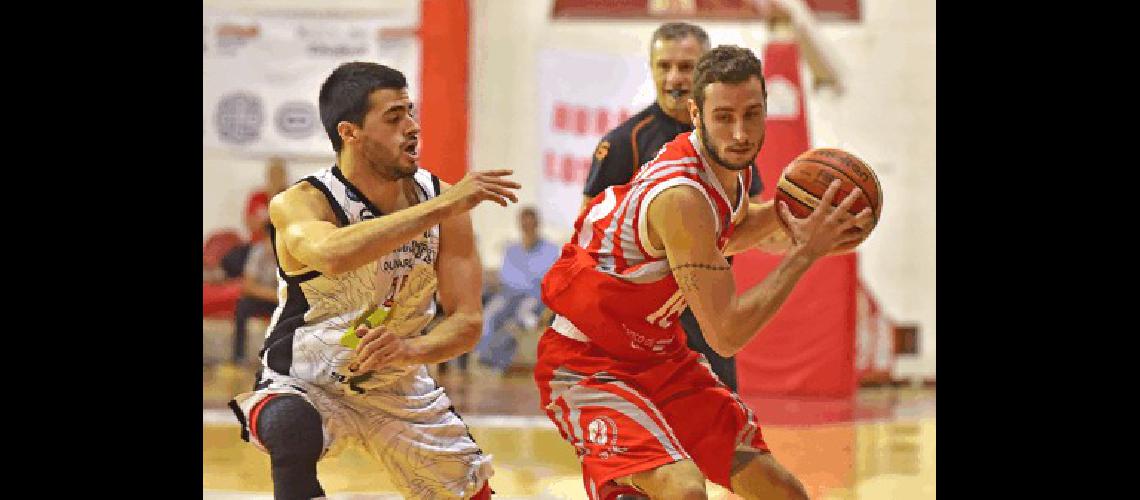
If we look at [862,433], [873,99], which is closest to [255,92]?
[873,99]

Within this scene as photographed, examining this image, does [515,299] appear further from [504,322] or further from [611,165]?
[611,165]

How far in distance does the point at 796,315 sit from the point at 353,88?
7163mm

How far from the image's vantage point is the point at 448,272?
4.34m

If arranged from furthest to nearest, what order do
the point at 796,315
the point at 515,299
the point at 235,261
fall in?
1. the point at 235,261
2. the point at 515,299
3. the point at 796,315

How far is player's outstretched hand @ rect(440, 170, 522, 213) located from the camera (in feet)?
12.3

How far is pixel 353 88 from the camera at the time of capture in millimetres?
4160

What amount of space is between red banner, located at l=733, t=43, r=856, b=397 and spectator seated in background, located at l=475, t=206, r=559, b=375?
8.05 feet

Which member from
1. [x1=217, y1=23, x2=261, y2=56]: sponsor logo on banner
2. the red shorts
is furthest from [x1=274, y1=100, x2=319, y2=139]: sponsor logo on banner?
the red shorts

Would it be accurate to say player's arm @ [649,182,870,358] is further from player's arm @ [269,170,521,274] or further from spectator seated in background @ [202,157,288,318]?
spectator seated in background @ [202,157,288,318]

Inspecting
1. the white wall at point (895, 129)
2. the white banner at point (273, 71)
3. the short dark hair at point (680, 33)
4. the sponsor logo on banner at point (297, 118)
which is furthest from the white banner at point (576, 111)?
the short dark hair at point (680, 33)

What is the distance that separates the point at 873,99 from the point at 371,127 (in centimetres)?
1024

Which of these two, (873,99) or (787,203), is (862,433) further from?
(873,99)

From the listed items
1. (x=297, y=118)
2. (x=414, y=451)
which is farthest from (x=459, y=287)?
(x=297, y=118)

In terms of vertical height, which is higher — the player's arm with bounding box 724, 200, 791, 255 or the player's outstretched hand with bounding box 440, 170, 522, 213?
the player's outstretched hand with bounding box 440, 170, 522, 213
